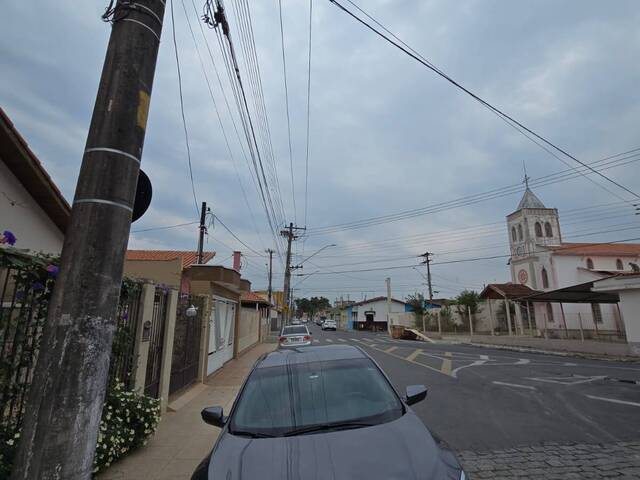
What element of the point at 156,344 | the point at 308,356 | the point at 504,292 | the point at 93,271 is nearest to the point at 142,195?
the point at 93,271

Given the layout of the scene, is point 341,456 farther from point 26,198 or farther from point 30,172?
point 26,198

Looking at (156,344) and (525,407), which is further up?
(156,344)

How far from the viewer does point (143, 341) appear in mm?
6195

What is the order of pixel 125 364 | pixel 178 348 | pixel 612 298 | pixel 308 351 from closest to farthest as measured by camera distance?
pixel 308 351 → pixel 125 364 → pixel 178 348 → pixel 612 298

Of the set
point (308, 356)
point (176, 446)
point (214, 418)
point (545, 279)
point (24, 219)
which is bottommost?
point (176, 446)

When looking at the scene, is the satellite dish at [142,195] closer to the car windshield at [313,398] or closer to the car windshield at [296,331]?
the car windshield at [313,398]

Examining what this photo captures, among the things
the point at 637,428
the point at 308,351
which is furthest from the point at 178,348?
the point at 637,428

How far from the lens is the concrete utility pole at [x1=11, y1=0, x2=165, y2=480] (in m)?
1.48

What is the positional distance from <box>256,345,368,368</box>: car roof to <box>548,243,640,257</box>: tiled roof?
39218mm

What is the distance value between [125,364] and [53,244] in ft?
18.0

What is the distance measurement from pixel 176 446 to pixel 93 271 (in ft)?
15.4

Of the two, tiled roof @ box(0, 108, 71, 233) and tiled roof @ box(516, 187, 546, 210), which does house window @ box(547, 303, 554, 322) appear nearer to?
tiled roof @ box(516, 187, 546, 210)

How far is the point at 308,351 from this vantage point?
4484 mm

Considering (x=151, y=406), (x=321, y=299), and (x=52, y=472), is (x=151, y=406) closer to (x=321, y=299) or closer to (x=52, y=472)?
(x=52, y=472)
